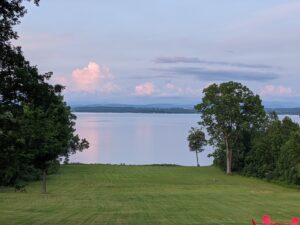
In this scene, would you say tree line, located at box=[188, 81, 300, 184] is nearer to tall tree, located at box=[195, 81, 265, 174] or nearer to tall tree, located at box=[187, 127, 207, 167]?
tall tree, located at box=[195, 81, 265, 174]

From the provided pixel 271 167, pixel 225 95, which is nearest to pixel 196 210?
pixel 271 167

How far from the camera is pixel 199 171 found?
72.7 meters

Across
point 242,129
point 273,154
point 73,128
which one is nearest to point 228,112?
point 242,129

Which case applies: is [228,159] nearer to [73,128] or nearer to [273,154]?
[273,154]

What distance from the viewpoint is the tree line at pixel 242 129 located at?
65.8 m

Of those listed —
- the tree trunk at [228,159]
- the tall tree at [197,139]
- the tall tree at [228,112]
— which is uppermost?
the tall tree at [228,112]

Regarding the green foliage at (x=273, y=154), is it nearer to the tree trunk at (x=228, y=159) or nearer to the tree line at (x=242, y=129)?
the tree line at (x=242, y=129)

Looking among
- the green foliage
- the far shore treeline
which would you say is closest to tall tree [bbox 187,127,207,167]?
the far shore treeline

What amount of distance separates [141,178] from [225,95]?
60.0 feet

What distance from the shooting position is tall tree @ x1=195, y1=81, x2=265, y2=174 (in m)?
69.6

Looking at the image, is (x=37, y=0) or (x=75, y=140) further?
(x=75, y=140)

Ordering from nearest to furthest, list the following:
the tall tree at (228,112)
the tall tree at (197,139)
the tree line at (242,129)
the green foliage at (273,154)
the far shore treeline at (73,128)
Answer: the far shore treeline at (73,128) → the green foliage at (273,154) → the tree line at (242,129) → the tall tree at (228,112) → the tall tree at (197,139)

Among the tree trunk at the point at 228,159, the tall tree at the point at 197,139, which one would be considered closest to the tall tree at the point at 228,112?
the tree trunk at the point at 228,159

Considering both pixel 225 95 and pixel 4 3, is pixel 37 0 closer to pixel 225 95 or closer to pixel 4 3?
pixel 4 3
